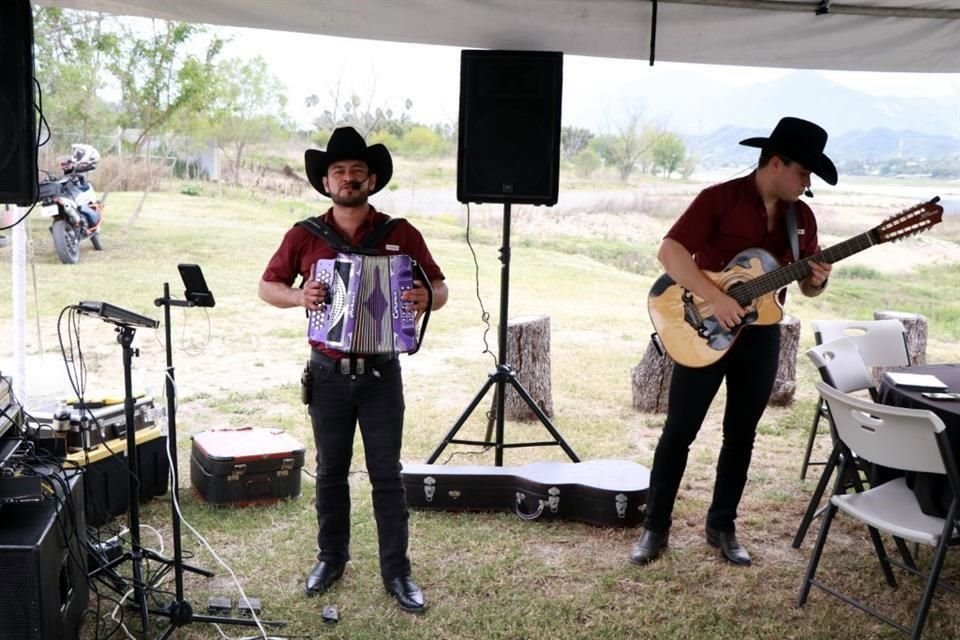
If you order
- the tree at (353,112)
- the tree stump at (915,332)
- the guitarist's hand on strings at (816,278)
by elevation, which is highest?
the tree at (353,112)

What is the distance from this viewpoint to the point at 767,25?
3.91 m

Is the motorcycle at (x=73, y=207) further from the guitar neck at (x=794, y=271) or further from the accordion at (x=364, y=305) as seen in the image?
the guitar neck at (x=794, y=271)

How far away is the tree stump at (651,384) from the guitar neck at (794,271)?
8.96 ft

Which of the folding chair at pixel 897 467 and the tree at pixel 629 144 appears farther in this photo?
the tree at pixel 629 144

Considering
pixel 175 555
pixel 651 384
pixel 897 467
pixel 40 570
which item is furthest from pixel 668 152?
pixel 40 570

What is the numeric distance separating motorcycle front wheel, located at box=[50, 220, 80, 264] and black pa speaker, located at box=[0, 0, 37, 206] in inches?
275

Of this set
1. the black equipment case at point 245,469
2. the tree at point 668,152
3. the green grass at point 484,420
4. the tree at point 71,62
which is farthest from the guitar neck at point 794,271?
the tree at point 668,152

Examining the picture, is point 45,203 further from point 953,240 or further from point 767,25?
point 953,240

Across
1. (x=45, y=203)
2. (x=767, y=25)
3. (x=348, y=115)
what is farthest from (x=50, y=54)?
(x=767, y=25)

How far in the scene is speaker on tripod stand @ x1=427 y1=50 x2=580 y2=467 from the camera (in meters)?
3.99

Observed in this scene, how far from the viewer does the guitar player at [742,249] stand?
10.6 feet

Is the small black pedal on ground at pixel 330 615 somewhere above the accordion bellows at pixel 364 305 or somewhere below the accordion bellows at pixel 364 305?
below

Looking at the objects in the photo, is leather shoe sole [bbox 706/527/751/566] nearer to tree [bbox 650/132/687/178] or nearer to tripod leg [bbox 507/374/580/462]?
tripod leg [bbox 507/374/580/462]

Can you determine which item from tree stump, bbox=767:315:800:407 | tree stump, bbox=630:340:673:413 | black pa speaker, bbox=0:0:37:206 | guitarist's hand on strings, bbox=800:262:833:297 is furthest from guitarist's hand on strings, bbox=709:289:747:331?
tree stump, bbox=767:315:800:407
